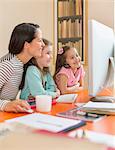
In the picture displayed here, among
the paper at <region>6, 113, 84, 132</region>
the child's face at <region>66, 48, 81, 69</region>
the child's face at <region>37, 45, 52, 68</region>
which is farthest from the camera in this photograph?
the child's face at <region>66, 48, 81, 69</region>

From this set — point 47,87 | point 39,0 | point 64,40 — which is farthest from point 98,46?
point 39,0

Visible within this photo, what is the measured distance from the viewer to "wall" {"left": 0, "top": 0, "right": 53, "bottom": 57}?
3.32 metres

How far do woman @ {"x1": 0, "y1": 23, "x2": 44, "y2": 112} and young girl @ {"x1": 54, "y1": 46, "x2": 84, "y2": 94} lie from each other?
0.45m

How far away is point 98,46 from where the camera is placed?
1243mm

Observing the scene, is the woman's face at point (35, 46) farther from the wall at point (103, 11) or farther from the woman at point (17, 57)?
the wall at point (103, 11)

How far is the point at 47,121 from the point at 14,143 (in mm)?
443

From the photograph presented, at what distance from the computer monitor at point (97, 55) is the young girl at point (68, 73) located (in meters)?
0.55

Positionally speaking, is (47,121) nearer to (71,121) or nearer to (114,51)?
(71,121)

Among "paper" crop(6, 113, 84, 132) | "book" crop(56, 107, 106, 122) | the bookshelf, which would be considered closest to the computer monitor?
"book" crop(56, 107, 106, 122)

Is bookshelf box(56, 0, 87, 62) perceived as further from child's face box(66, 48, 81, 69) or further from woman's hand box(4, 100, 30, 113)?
woman's hand box(4, 100, 30, 113)

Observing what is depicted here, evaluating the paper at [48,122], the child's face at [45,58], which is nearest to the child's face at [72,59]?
the child's face at [45,58]

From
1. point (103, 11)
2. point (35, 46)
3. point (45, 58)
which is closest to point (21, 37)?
point (35, 46)

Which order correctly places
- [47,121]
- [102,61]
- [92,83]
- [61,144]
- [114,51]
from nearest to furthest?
[61,144] < [47,121] < [92,83] < [102,61] < [114,51]

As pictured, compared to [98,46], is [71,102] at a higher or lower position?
lower
